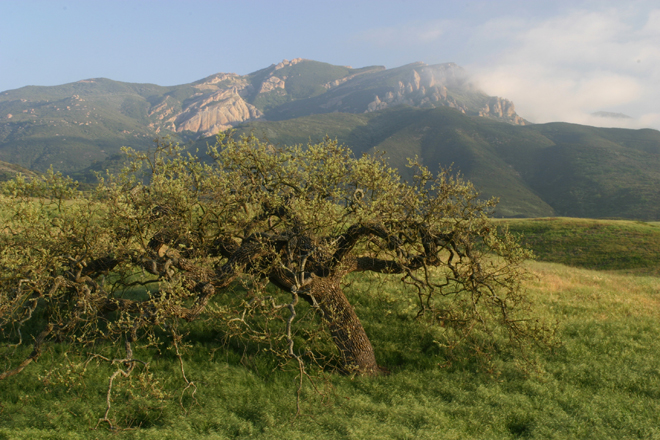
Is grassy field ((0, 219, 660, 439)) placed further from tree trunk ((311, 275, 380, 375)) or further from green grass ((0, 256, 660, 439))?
tree trunk ((311, 275, 380, 375))

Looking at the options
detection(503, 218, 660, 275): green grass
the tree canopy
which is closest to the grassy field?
the tree canopy

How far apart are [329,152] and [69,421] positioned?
42.1 ft

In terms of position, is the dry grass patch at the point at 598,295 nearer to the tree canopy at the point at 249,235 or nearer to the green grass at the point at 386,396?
the green grass at the point at 386,396

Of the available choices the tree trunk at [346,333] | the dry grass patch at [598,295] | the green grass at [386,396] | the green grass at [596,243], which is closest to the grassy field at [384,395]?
the green grass at [386,396]

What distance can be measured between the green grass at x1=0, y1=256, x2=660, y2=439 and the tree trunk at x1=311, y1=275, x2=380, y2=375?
71 centimetres

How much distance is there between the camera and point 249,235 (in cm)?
1460

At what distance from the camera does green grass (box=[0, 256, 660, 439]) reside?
1140cm

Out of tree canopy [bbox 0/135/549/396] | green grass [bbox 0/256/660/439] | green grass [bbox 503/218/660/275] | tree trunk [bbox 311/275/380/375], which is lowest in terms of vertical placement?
green grass [bbox 503/218/660/275]

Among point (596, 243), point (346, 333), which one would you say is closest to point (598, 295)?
point (346, 333)

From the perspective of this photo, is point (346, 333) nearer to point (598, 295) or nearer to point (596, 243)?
point (598, 295)

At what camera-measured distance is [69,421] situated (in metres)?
11.4

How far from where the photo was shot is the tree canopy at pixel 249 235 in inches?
496

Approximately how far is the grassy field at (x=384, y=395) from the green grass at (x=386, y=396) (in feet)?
0.14

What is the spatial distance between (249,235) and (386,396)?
781 cm
